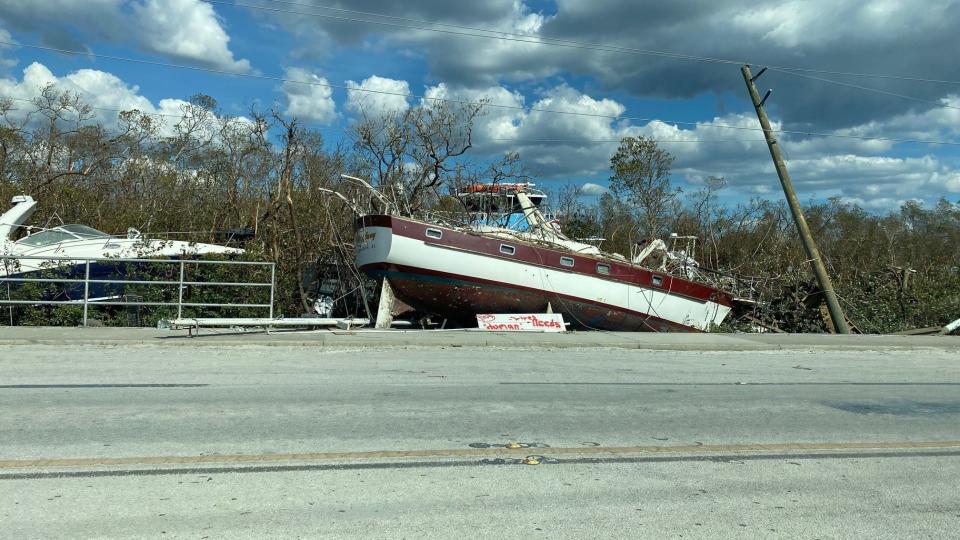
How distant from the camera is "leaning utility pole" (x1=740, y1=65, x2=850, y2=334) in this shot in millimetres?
18578

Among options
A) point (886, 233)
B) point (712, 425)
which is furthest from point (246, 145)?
point (886, 233)

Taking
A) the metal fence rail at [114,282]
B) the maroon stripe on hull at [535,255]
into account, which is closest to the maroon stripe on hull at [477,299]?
the maroon stripe on hull at [535,255]

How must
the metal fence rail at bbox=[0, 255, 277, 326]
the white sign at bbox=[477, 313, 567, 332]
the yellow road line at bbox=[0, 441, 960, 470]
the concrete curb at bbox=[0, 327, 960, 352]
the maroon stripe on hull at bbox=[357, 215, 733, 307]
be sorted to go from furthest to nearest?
the white sign at bbox=[477, 313, 567, 332]
the maroon stripe on hull at bbox=[357, 215, 733, 307]
the metal fence rail at bbox=[0, 255, 277, 326]
the concrete curb at bbox=[0, 327, 960, 352]
the yellow road line at bbox=[0, 441, 960, 470]

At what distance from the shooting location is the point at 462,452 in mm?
6340

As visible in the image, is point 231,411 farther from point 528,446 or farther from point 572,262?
point 572,262

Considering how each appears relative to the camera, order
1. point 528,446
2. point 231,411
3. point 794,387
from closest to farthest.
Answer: point 528,446 < point 231,411 < point 794,387

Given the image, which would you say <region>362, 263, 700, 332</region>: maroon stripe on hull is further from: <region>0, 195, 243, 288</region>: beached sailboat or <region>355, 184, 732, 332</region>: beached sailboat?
<region>0, 195, 243, 288</region>: beached sailboat

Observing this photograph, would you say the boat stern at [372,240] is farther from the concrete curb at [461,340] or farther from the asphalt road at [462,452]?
the asphalt road at [462,452]

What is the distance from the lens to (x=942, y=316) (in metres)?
20.3

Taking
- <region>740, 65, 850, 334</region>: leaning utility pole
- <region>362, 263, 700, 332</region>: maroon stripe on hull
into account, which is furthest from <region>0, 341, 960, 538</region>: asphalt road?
<region>740, 65, 850, 334</region>: leaning utility pole

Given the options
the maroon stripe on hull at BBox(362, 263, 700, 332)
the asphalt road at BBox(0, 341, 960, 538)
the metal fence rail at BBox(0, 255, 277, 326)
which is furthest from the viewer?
the maroon stripe on hull at BBox(362, 263, 700, 332)

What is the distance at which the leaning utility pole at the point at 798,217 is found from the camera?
61.0 feet

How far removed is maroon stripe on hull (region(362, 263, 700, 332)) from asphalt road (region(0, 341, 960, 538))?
18.2ft

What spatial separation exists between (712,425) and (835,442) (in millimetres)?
1152
